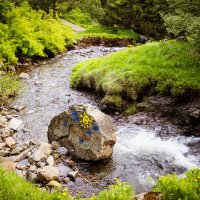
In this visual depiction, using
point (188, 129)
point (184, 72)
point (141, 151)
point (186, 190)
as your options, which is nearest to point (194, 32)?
point (184, 72)

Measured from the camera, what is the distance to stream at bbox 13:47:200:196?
9.03 meters

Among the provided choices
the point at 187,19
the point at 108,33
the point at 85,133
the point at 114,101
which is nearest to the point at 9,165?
the point at 85,133

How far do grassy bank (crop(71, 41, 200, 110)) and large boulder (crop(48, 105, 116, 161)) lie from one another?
12.7ft

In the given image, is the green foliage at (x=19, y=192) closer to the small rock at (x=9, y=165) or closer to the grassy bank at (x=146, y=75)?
the small rock at (x=9, y=165)

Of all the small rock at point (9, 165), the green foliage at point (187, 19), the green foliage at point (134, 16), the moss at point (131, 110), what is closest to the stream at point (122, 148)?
the moss at point (131, 110)

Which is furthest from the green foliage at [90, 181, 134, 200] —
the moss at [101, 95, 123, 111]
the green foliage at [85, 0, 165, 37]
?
the green foliage at [85, 0, 165, 37]

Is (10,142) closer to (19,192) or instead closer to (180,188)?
(19,192)

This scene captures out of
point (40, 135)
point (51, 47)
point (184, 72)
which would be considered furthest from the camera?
point (51, 47)

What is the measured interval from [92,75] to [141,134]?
5599 mm

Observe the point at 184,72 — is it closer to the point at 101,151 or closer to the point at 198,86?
the point at 198,86

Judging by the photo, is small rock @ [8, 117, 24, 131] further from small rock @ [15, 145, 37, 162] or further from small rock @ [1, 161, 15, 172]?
small rock @ [1, 161, 15, 172]

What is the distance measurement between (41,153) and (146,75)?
6629mm

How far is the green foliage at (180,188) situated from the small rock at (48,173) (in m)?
3.32

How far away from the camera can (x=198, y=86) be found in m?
12.5
